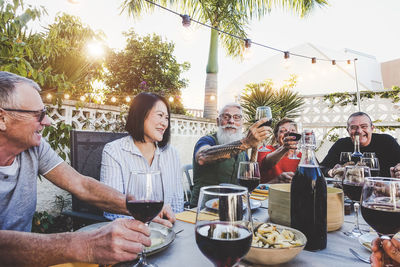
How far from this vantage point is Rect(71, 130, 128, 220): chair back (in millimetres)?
1712

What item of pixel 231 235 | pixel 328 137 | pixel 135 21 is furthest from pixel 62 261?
pixel 328 137

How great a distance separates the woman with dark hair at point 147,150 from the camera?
184cm

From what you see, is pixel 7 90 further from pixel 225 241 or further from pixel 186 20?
pixel 186 20

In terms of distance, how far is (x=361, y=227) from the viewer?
1163 mm

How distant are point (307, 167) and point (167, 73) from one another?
34.7ft

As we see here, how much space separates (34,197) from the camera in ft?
4.70

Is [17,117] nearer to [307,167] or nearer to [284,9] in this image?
[307,167]

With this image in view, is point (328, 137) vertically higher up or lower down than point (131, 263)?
higher up

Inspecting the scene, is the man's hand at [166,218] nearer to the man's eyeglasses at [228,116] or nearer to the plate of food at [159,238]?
the plate of food at [159,238]

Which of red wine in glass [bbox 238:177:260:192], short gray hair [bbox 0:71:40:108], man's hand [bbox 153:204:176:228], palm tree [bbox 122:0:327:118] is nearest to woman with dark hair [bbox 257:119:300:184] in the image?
red wine in glass [bbox 238:177:260:192]

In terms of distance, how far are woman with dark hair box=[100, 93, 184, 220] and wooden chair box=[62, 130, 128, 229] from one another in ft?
0.42

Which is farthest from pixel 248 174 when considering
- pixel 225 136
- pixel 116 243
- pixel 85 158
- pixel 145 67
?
pixel 145 67

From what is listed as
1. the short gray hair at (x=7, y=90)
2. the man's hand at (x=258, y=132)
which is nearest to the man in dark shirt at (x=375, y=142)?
the man's hand at (x=258, y=132)

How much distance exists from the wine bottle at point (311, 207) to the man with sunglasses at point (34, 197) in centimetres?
55
